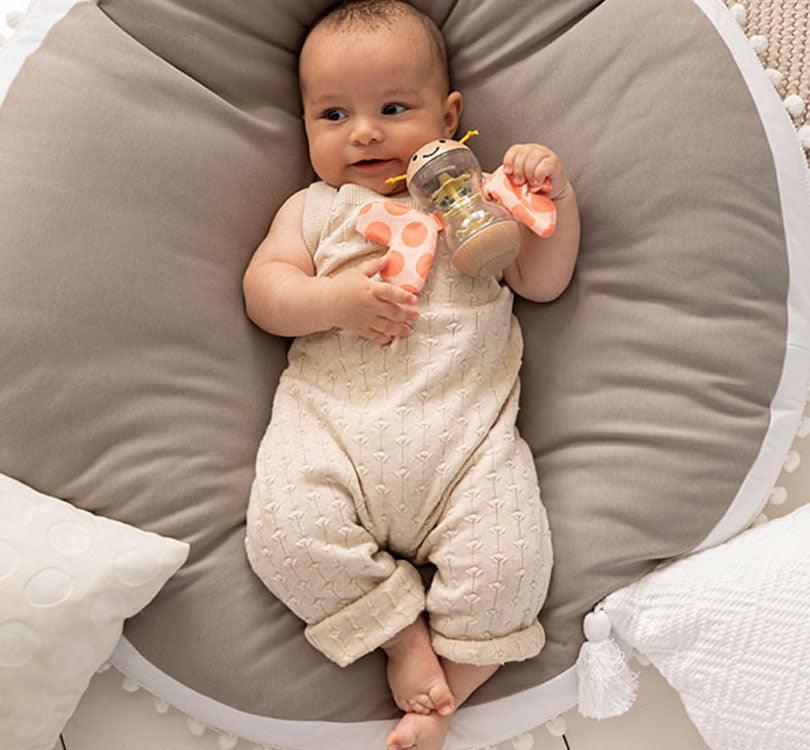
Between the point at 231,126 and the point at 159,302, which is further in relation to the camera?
the point at 231,126

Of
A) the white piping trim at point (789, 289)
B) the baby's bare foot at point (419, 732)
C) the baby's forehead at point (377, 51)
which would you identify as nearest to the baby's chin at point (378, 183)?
the baby's forehead at point (377, 51)

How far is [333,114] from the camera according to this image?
4.54ft

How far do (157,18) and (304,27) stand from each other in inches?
7.8

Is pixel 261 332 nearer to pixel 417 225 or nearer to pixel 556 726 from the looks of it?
pixel 417 225

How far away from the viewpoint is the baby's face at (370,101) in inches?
52.3

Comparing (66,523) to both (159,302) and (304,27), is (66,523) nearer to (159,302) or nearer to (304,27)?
(159,302)

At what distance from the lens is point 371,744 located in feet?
4.17

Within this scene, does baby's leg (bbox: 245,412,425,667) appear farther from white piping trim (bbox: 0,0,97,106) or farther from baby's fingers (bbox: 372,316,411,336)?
white piping trim (bbox: 0,0,97,106)

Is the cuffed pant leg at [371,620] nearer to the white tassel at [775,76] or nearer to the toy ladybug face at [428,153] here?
the toy ladybug face at [428,153]

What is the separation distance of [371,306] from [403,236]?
0.11 m

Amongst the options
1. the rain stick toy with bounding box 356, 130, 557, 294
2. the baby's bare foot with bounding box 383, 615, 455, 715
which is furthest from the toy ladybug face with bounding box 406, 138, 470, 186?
the baby's bare foot with bounding box 383, 615, 455, 715

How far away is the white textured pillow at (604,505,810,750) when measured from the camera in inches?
45.5

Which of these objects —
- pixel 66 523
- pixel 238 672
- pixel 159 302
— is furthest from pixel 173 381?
pixel 238 672

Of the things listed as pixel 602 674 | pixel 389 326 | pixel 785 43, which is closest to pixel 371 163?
pixel 389 326
